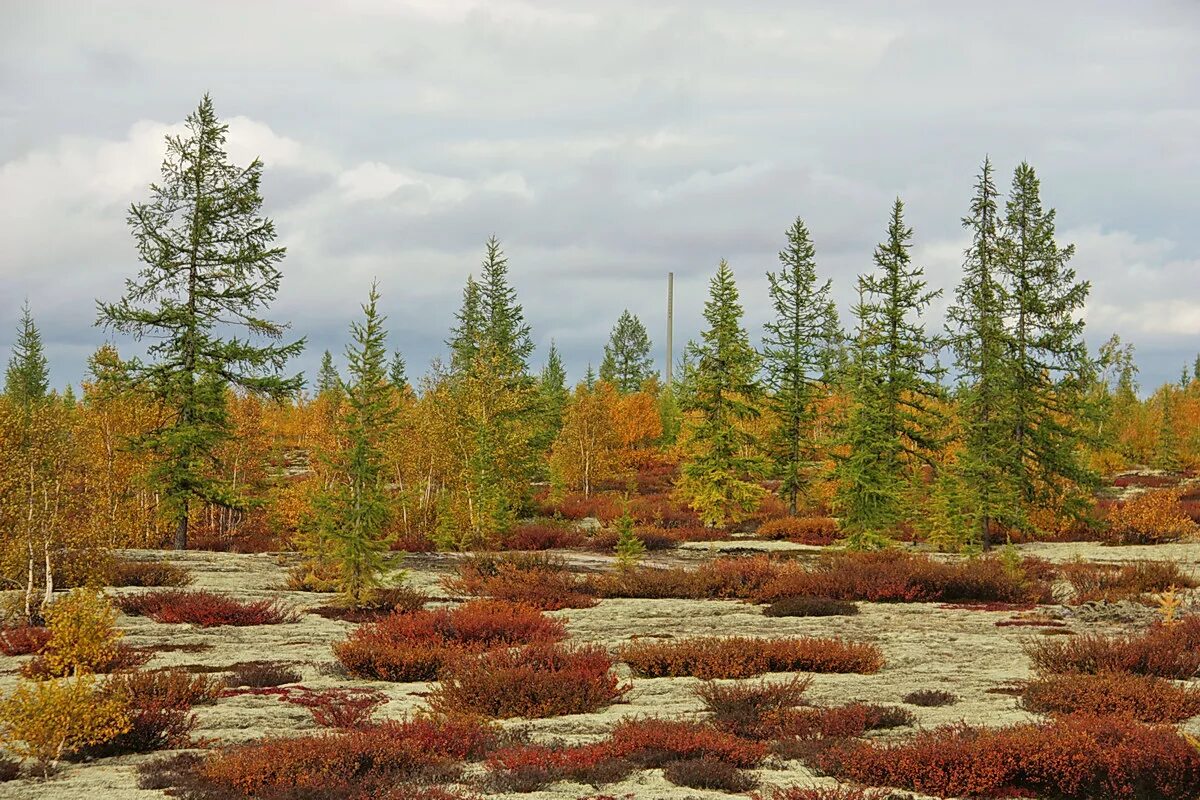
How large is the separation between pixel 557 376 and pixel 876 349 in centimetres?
6124

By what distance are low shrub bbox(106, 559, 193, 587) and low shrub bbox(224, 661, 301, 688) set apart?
339 inches

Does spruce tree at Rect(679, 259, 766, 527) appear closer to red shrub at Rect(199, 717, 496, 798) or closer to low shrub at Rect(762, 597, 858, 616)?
low shrub at Rect(762, 597, 858, 616)

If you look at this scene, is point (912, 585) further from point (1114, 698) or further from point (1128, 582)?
point (1114, 698)

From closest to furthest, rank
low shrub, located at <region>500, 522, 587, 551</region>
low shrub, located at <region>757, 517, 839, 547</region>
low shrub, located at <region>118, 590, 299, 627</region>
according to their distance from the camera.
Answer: low shrub, located at <region>118, 590, 299, 627</region>, low shrub, located at <region>500, 522, 587, 551</region>, low shrub, located at <region>757, 517, 839, 547</region>

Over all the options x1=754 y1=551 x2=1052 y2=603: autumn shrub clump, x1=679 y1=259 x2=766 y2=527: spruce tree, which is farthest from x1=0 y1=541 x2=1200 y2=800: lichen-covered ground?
x1=679 y1=259 x2=766 y2=527: spruce tree

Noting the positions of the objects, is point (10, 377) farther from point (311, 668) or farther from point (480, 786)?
point (480, 786)

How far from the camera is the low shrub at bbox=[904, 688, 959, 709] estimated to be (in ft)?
33.0

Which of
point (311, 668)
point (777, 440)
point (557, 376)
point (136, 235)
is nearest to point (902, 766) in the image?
point (311, 668)

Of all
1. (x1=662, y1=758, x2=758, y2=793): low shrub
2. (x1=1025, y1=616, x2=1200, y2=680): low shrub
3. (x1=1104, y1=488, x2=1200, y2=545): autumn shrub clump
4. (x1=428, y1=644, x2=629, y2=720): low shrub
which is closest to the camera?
(x1=662, y1=758, x2=758, y2=793): low shrub

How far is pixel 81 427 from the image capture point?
3153cm

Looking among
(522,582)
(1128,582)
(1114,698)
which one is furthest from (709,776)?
(1128,582)

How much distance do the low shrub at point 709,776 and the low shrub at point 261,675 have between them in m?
5.90

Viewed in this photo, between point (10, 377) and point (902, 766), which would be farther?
point (10, 377)

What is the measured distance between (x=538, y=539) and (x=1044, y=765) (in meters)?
26.0
